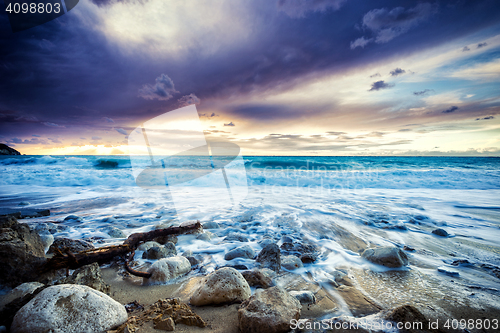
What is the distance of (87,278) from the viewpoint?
1812 millimetres

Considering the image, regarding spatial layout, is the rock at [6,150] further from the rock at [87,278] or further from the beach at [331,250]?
the rock at [87,278]

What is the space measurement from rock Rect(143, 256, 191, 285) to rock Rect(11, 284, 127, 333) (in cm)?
73

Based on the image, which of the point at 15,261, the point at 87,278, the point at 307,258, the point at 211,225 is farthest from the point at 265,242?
the point at 15,261

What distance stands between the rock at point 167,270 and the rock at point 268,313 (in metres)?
1.16

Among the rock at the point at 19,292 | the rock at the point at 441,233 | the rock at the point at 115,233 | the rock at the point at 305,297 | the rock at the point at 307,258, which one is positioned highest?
the rock at the point at 19,292

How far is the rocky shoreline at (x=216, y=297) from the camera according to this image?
134 centimetres

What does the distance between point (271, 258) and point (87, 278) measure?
1.96 metres

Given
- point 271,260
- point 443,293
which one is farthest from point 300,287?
point 443,293

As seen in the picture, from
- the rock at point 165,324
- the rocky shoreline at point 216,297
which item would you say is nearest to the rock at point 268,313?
the rocky shoreline at point 216,297

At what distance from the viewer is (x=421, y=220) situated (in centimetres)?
490

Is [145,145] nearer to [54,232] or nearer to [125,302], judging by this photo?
[54,232]

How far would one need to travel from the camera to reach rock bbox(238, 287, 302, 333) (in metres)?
1.38

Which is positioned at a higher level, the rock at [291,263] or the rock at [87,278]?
the rock at [87,278]

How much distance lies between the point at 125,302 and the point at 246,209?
4.38 m
